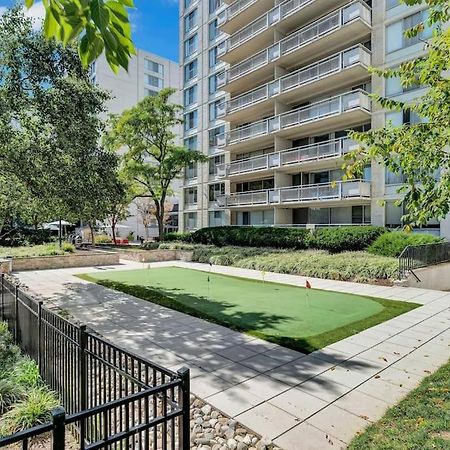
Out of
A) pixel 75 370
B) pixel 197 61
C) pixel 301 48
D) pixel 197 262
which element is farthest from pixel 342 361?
pixel 197 61

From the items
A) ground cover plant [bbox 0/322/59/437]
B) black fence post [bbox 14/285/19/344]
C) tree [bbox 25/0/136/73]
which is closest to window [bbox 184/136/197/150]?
black fence post [bbox 14/285/19/344]

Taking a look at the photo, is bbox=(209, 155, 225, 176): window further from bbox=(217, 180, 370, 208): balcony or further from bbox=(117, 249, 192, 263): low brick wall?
bbox=(117, 249, 192, 263): low brick wall

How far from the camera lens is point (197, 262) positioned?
2133 cm

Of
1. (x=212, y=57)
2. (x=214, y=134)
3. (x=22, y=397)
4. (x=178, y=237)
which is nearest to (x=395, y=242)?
(x=22, y=397)

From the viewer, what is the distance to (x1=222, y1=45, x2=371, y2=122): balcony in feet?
65.2

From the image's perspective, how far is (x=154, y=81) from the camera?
56.2 m

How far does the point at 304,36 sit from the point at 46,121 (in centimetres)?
1911

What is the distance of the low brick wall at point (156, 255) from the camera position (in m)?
22.0

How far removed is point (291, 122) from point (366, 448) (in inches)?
867

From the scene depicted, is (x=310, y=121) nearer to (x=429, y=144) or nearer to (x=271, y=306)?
(x=271, y=306)

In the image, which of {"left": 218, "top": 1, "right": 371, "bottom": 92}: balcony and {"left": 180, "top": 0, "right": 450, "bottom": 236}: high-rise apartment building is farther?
{"left": 218, "top": 1, "right": 371, "bottom": 92}: balcony

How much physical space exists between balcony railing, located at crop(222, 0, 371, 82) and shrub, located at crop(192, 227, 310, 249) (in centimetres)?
1236

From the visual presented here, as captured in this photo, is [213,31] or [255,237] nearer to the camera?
[255,237]

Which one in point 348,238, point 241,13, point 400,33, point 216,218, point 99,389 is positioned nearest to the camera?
point 99,389
